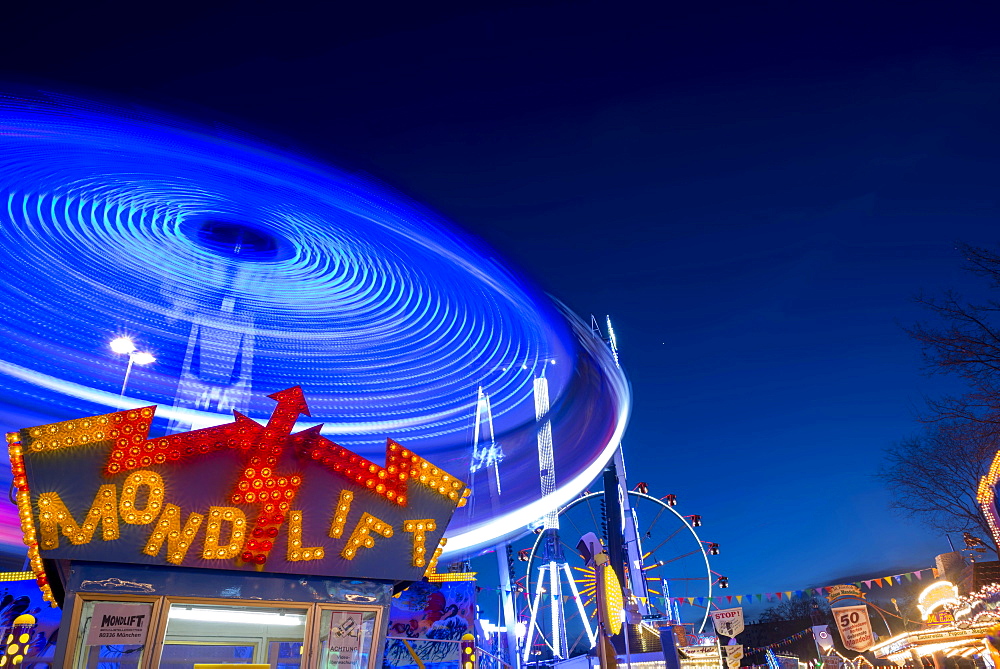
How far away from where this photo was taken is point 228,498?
30.2 ft

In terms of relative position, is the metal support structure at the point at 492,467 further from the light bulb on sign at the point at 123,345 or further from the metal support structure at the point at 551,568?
the light bulb on sign at the point at 123,345

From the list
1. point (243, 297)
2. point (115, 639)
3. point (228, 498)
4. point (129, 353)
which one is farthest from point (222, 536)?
point (129, 353)

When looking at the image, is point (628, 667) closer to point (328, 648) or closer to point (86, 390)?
point (328, 648)

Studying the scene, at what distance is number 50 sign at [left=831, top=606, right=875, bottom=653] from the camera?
19.8 metres

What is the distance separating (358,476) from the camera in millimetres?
10172

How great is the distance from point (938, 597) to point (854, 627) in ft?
25.7

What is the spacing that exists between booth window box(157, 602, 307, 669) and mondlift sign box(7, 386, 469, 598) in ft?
3.77

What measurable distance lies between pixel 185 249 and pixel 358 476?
1060 centimetres

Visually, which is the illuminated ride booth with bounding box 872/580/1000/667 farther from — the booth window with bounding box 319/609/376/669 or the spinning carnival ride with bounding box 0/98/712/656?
the booth window with bounding box 319/609/376/669

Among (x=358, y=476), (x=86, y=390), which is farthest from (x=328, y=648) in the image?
(x=86, y=390)

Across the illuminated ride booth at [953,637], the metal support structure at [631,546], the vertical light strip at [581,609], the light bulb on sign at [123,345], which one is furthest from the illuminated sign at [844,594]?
the light bulb on sign at [123,345]

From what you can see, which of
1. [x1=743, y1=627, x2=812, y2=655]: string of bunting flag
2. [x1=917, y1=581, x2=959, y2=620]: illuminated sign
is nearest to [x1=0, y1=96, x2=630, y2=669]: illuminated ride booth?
[x1=917, y1=581, x2=959, y2=620]: illuminated sign

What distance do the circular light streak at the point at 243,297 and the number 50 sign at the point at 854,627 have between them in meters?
8.78

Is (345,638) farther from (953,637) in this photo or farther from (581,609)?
(581,609)
